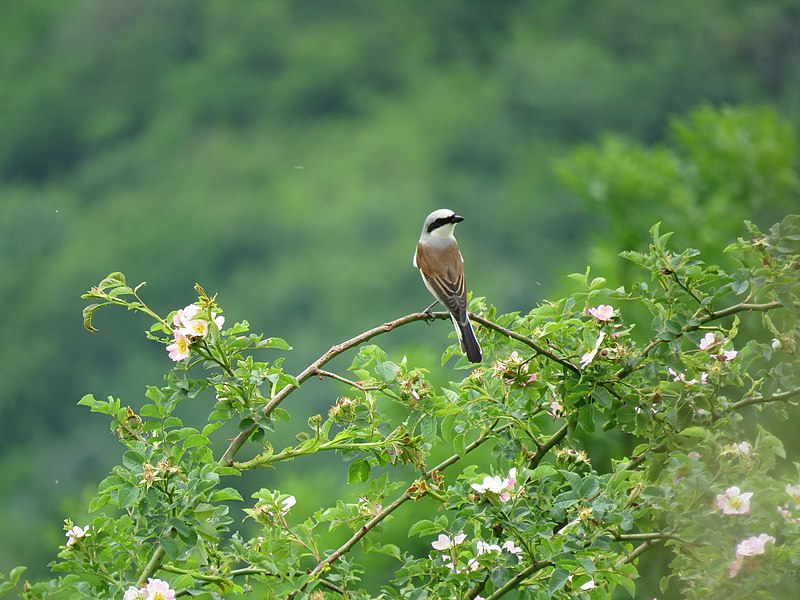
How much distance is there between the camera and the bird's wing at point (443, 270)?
515 cm

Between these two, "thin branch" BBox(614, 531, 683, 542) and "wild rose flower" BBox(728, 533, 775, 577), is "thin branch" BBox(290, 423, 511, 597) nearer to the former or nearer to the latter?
"thin branch" BBox(614, 531, 683, 542)

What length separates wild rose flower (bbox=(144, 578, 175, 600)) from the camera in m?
3.09

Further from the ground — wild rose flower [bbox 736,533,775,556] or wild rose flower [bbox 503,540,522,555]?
wild rose flower [bbox 503,540,522,555]

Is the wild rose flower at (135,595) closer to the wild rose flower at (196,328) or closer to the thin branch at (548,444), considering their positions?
the wild rose flower at (196,328)

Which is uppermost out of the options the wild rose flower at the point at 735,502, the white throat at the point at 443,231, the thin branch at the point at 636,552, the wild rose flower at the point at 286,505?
the white throat at the point at 443,231

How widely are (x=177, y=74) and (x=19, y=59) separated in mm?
9390

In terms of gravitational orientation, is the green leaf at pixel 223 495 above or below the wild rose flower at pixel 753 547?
above

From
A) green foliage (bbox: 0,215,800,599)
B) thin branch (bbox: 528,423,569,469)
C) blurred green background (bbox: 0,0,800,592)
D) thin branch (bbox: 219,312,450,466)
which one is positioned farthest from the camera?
blurred green background (bbox: 0,0,800,592)

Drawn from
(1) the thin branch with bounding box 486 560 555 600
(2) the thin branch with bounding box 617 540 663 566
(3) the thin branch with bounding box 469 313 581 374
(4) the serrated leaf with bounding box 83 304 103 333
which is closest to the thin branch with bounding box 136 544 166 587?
(4) the serrated leaf with bounding box 83 304 103 333

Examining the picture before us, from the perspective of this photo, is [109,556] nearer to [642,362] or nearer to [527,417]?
[527,417]

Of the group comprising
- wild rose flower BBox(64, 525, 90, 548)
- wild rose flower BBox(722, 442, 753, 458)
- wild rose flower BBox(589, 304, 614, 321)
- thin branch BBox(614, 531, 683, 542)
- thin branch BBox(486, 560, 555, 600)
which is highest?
wild rose flower BBox(589, 304, 614, 321)

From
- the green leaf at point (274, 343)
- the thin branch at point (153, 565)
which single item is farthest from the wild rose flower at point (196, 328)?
the thin branch at point (153, 565)

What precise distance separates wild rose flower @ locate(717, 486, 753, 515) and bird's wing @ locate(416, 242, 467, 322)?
1.52 m

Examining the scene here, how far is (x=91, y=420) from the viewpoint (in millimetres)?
45500
